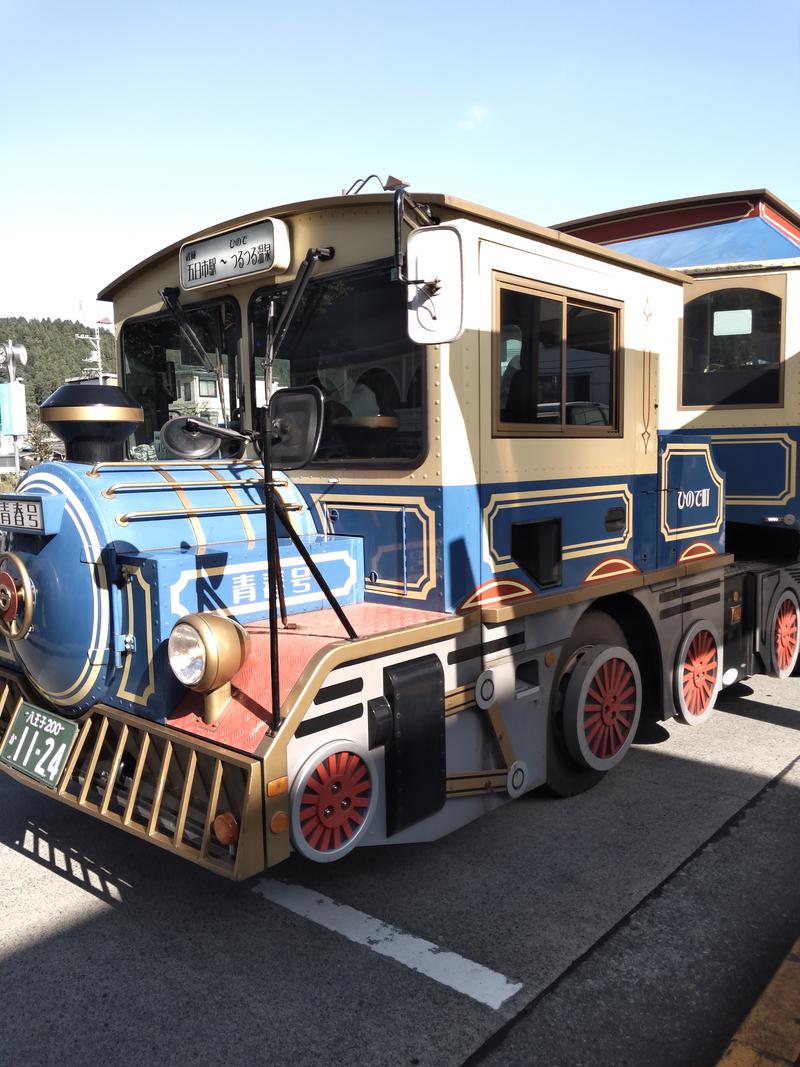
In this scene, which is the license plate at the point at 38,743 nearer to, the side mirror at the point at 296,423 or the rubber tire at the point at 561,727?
the side mirror at the point at 296,423

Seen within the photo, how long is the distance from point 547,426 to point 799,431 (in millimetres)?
2536

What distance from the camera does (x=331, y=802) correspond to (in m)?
2.79

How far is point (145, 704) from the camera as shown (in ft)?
9.64

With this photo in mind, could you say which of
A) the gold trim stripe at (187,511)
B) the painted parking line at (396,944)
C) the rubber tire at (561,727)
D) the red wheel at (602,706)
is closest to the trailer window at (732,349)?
the rubber tire at (561,727)

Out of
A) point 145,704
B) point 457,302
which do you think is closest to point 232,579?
point 145,704

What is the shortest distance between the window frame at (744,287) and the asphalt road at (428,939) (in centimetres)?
255

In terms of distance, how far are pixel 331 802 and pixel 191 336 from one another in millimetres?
2351

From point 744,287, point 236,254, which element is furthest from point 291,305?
point 744,287

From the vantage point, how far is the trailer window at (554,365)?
3.47m

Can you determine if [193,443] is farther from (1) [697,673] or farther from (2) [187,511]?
(1) [697,673]

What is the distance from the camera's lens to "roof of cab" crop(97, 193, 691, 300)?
10.3 feet

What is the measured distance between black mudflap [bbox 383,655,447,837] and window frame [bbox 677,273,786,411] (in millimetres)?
3047

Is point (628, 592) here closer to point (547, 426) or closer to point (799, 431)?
point (547, 426)

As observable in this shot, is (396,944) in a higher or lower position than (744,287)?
lower
